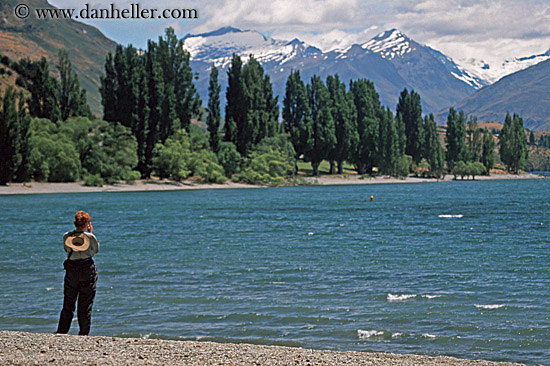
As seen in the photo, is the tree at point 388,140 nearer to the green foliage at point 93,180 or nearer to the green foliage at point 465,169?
the green foliage at point 465,169

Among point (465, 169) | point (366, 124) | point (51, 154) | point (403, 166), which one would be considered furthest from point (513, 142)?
point (51, 154)

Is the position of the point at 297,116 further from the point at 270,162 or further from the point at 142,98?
the point at 142,98

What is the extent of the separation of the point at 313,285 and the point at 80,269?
34.3 ft

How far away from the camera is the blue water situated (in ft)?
51.9

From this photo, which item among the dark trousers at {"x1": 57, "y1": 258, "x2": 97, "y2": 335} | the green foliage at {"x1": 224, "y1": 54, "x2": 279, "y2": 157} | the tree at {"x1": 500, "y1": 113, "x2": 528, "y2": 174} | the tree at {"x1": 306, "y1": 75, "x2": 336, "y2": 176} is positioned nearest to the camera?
the dark trousers at {"x1": 57, "y1": 258, "x2": 97, "y2": 335}

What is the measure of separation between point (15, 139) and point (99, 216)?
35.7 m

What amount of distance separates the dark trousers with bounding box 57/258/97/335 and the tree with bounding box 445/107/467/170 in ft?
524

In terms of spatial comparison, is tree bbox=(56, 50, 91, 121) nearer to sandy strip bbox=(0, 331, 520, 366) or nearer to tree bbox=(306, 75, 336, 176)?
tree bbox=(306, 75, 336, 176)

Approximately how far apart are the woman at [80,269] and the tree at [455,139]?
524 ft

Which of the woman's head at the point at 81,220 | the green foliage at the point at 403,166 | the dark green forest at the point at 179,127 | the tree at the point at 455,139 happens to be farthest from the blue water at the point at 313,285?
the tree at the point at 455,139

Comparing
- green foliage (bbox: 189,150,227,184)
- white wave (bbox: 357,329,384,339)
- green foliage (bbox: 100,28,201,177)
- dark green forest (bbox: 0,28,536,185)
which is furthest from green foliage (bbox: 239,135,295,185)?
white wave (bbox: 357,329,384,339)

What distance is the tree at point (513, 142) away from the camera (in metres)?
184

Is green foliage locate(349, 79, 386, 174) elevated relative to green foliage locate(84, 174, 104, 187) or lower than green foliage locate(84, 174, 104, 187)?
elevated

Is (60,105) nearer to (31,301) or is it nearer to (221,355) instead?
(31,301)
